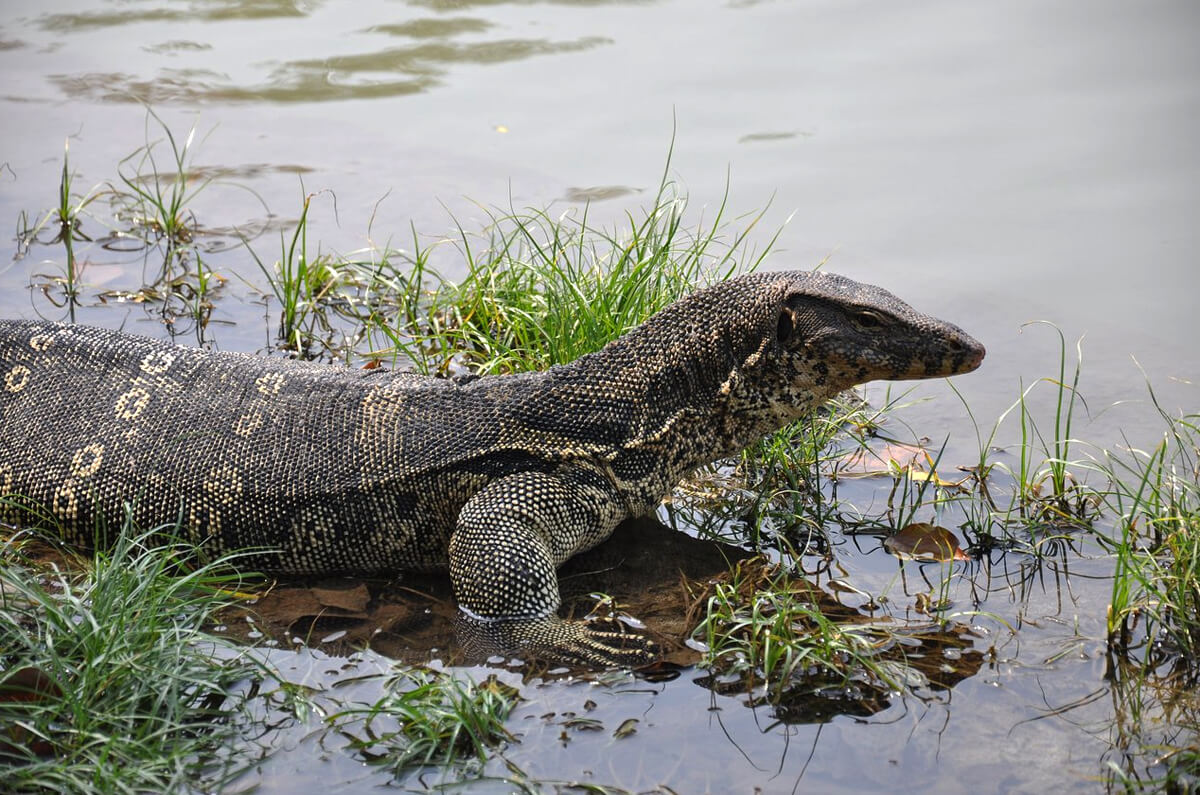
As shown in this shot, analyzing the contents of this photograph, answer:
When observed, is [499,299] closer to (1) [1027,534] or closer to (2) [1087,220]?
(1) [1027,534]

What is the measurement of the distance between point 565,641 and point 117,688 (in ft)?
5.40

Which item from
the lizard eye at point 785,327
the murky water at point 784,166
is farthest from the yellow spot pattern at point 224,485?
the lizard eye at point 785,327

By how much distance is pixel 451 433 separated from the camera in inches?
215

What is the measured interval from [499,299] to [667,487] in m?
2.11

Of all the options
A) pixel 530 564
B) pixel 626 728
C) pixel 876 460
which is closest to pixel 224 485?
pixel 530 564

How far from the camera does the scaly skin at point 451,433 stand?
5.41 meters

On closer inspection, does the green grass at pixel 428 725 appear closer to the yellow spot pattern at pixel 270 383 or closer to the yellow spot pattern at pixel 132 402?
the yellow spot pattern at pixel 270 383

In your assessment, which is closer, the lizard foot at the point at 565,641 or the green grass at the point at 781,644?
the green grass at the point at 781,644

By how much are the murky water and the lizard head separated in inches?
34.2

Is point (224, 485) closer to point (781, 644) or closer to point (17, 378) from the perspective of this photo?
point (17, 378)

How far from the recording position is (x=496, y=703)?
177 inches

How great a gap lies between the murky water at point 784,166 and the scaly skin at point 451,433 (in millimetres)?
924

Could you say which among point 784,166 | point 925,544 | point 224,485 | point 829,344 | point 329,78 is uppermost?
point 329,78

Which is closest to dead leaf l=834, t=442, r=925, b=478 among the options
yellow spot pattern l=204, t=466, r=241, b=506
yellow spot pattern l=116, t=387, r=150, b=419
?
yellow spot pattern l=204, t=466, r=241, b=506
